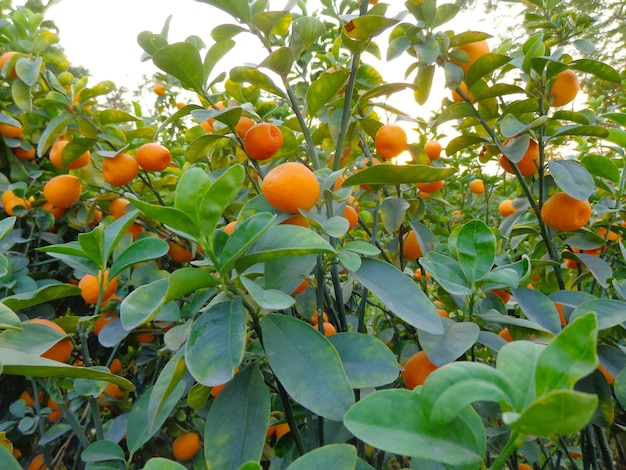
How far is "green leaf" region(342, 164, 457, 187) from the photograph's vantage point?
0.55 metres

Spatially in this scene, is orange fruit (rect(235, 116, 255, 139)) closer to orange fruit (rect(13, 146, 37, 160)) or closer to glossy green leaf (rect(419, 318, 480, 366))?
glossy green leaf (rect(419, 318, 480, 366))

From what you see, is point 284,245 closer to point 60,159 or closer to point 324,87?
point 324,87

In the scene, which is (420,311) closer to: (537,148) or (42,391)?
Result: (537,148)

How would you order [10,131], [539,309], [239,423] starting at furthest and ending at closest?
[10,131] → [539,309] → [239,423]

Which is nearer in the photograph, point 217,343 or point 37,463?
point 217,343

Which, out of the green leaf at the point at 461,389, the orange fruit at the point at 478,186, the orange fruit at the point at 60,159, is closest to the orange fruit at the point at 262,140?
the green leaf at the point at 461,389

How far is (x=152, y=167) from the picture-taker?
37.3 inches

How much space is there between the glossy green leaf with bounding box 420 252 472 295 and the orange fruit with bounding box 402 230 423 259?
35cm

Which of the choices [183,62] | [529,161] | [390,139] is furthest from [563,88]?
[183,62]

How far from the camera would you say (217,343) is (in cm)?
43

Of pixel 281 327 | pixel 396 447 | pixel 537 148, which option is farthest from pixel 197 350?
pixel 537 148

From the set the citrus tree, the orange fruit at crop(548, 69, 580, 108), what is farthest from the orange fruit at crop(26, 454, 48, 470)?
the orange fruit at crop(548, 69, 580, 108)

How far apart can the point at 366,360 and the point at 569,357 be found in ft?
0.84

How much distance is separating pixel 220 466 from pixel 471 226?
0.40 metres
